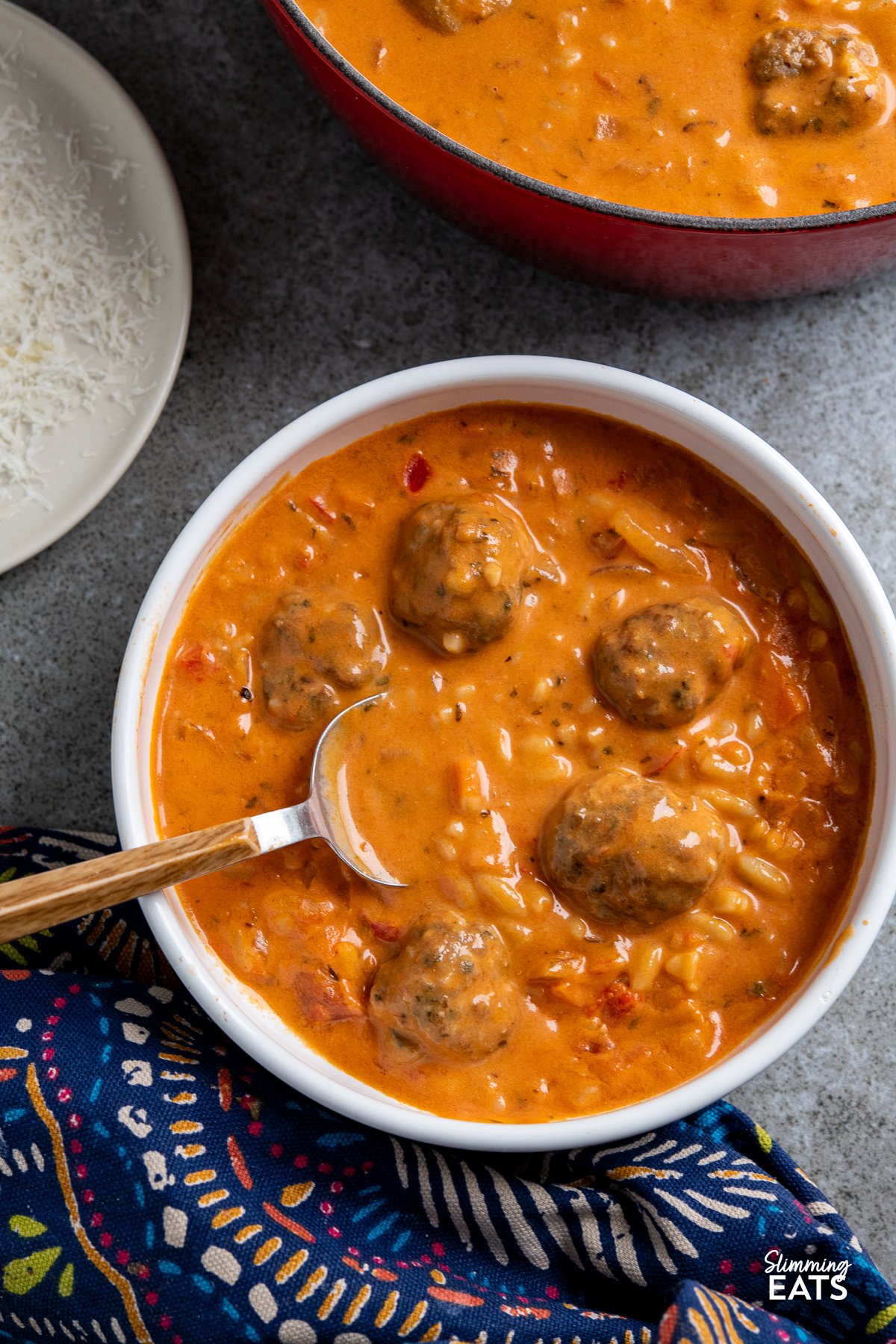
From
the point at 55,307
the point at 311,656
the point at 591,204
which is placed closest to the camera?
the point at 591,204

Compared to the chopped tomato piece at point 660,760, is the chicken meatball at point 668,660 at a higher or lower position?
higher

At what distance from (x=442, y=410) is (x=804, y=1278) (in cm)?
189

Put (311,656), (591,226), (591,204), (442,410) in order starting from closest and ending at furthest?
(591,204), (591,226), (311,656), (442,410)

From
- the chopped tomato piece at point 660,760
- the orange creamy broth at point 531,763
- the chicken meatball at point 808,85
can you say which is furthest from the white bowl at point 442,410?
the chicken meatball at point 808,85

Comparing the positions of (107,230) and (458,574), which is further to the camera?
(107,230)

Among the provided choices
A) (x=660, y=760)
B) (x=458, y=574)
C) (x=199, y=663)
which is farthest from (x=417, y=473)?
(x=660, y=760)

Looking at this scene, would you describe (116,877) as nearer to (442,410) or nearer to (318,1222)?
(318,1222)

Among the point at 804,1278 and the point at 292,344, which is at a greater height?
the point at 292,344

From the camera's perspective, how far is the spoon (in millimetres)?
2004

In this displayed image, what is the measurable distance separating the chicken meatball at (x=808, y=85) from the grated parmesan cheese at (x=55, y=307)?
1340 mm

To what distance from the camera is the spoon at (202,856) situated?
200 centimetres

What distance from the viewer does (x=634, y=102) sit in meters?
2.17

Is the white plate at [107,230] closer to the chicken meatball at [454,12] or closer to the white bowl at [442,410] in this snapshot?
the white bowl at [442,410]

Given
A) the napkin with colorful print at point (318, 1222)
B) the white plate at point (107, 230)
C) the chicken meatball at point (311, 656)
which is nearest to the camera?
the chicken meatball at point (311, 656)
